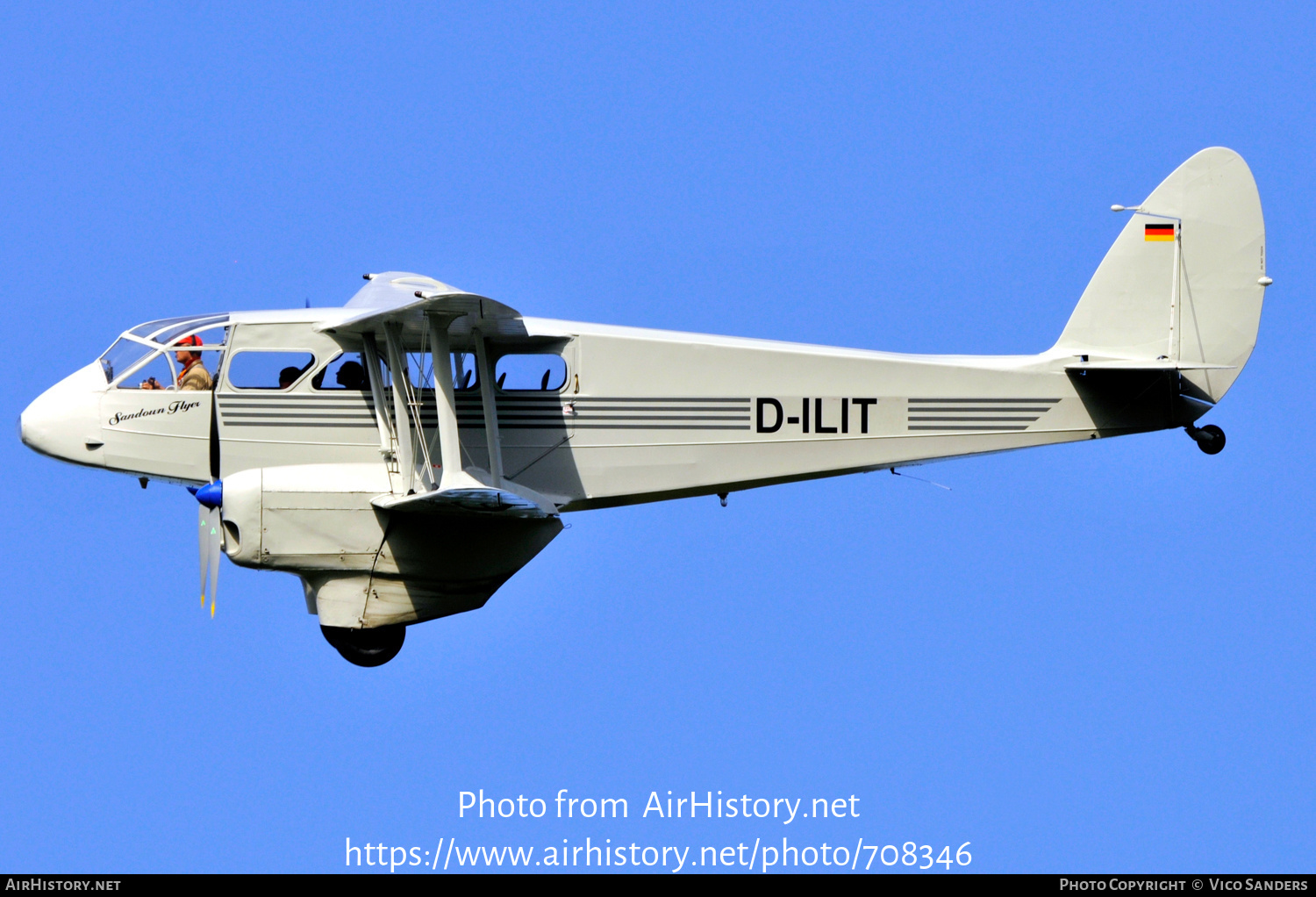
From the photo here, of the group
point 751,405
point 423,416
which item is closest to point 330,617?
point 423,416

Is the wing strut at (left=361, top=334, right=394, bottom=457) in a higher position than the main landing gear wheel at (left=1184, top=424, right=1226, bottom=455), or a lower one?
higher

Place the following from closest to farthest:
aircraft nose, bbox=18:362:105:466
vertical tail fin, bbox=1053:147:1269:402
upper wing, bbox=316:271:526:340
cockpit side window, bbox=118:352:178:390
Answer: upper wing, bbox=316:271:526:340
aircraft nose, bbox=18:362:105:466
cockpit side window, bbox=118:352:178:390
vertical tail fin, bbox=1053:147:1269:402

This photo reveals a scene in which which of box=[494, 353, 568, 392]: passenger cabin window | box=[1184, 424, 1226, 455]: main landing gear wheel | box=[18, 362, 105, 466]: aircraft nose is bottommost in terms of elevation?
box=[1184, 424, 1226, 455]: main landing gear wheel

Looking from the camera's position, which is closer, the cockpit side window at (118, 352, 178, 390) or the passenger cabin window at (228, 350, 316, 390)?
the passenger cabin window at (228, 350, 316, 390)

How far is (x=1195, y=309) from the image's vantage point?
484 inches

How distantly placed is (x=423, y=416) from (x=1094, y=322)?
596cm

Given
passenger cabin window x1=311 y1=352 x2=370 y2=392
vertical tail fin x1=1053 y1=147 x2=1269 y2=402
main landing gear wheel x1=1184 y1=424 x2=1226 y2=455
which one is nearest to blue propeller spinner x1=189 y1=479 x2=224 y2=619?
passenger cabin window x1=311 y1=352 x2=370 y2=392

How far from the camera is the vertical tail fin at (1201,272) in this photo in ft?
40.0

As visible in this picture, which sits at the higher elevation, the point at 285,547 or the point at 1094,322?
the point at 1094,322

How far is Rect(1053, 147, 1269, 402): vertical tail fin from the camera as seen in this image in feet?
40.0

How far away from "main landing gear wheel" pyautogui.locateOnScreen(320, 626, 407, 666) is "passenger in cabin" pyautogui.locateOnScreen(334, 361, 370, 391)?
6.84 feet

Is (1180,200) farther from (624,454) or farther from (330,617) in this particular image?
(330,617)

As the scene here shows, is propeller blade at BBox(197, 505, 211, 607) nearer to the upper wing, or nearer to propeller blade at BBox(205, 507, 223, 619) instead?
propeller blade at BBox(205, 507, 223, 619)

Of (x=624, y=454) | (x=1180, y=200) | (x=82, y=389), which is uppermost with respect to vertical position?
→ (x=1180, y=200)
